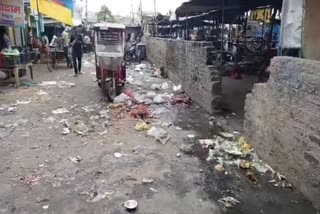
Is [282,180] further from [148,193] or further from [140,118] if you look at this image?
[140,118]

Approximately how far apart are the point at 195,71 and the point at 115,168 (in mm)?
4690

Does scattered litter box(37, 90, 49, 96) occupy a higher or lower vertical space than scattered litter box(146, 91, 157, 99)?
higher

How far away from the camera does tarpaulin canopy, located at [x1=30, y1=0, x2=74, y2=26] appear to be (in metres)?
12.9

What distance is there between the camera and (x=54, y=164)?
4680mm

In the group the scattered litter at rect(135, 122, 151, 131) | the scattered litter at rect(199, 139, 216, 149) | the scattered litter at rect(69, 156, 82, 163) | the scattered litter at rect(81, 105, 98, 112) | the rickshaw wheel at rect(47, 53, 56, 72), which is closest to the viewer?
the scattered litter at rect(69, 156, 82, 163)

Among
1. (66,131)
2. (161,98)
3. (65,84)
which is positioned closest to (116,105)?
(161,98)

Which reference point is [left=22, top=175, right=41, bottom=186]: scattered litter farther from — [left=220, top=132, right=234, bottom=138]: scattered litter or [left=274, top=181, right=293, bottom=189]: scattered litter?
[left=220, top=132, right=234, bottom=138]: scattered litter

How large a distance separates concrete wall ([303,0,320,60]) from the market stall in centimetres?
855

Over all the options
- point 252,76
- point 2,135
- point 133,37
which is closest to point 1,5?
point 2,135

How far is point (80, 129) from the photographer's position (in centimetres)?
617

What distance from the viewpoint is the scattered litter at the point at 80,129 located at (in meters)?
6.01

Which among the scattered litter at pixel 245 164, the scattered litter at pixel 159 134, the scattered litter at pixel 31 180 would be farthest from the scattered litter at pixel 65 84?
the scattered litter at pixel 245 164

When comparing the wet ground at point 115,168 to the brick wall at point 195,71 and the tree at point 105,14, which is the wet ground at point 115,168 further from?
the tree at point 105,14

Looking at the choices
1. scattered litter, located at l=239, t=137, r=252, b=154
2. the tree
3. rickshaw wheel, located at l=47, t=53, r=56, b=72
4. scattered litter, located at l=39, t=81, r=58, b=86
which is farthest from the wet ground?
the tree
